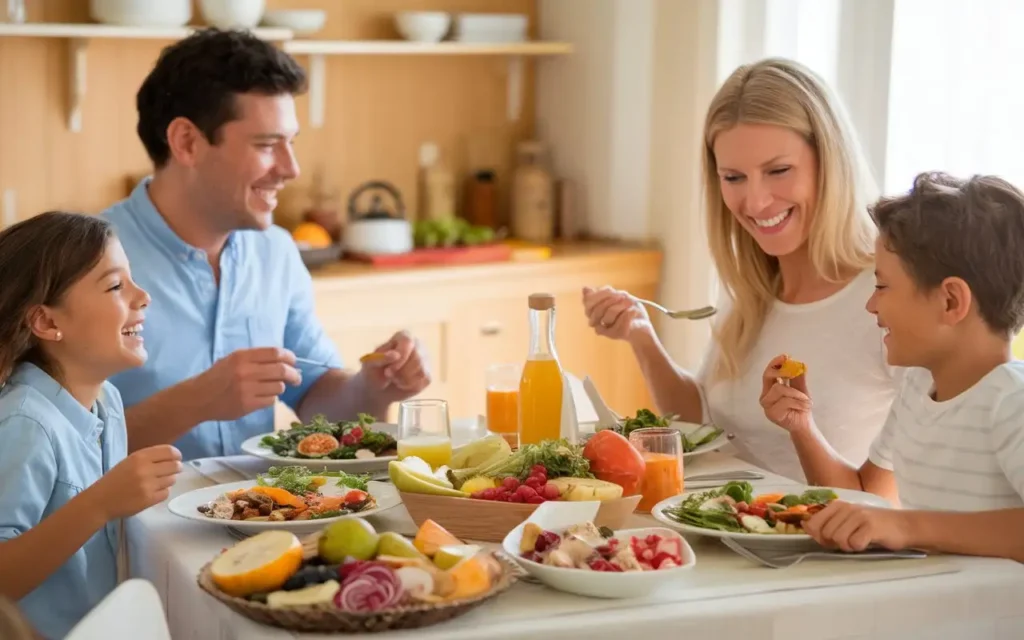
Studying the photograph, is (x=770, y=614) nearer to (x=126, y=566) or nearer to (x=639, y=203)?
(x=126, y=566)

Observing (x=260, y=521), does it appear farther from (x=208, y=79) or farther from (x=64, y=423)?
(x=208, y=79)

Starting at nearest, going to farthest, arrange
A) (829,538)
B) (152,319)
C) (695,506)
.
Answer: (829,538)
(695,506)
(152,319)

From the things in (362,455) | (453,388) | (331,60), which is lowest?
(453,388)

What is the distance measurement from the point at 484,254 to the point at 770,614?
2.79m

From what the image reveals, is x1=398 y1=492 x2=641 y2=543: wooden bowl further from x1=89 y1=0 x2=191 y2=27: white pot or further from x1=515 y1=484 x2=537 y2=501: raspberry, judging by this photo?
x1=89 y1=0 x2=191 y2=27: white pot

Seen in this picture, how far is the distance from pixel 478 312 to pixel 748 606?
2.72 metres

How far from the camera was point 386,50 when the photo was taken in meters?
4.34

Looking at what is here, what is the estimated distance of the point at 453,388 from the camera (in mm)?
4207

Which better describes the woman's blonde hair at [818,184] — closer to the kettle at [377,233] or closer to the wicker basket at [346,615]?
the wicker basket at [346,615]

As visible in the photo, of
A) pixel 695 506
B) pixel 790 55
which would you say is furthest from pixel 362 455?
pixel 790 55

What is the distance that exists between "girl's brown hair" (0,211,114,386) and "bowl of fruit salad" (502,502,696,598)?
32.0 inches

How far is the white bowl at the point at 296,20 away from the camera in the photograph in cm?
417

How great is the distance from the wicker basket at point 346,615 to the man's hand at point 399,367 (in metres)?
1.18

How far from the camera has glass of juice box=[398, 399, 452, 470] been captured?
2082 mm
